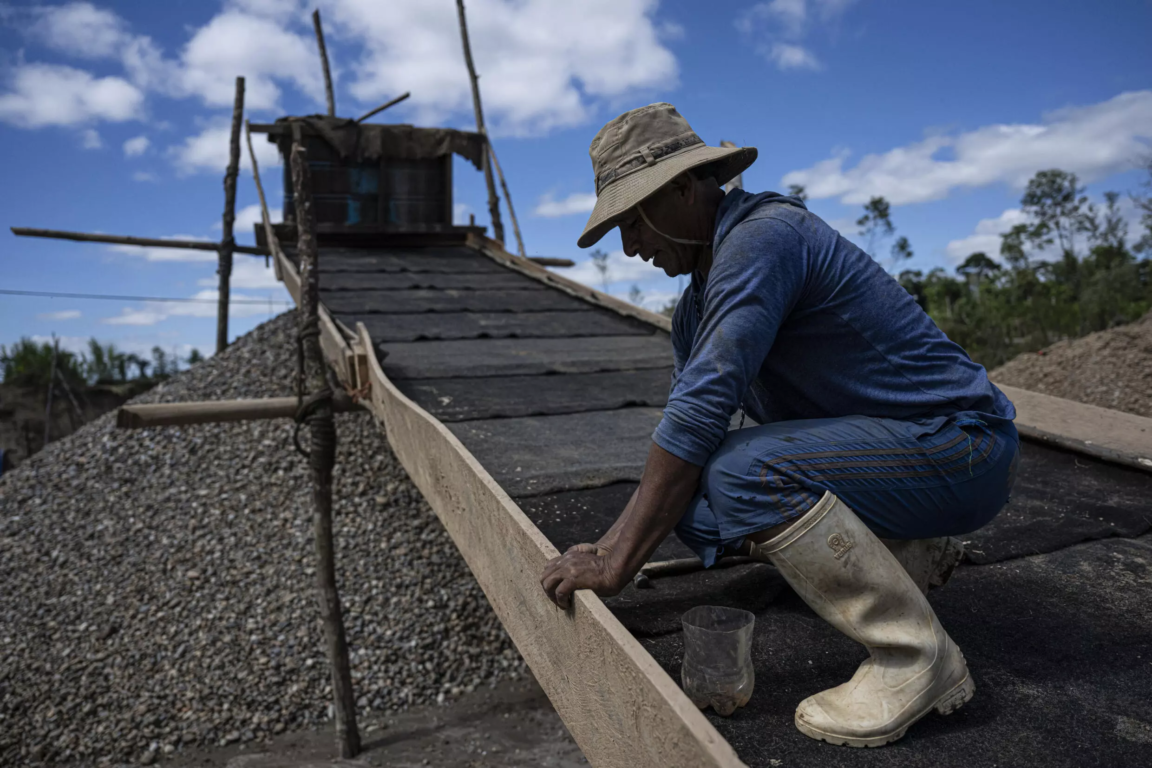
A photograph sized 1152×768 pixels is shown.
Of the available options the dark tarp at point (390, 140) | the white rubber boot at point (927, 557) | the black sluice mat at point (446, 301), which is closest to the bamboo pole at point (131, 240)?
the dark tarp at point (390, 140)

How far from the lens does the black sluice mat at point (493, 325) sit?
18.8 feet

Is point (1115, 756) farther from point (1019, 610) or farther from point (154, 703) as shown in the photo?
point (154, 703)

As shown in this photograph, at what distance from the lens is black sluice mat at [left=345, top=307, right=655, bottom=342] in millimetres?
5719

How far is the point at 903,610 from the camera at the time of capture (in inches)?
63.1

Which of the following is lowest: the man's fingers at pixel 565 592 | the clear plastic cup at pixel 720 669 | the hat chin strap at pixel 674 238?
the clear plastic cup at pixel 720 669

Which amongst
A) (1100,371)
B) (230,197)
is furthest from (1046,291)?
(230,197)

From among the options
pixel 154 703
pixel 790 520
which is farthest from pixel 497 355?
pixel 790 520

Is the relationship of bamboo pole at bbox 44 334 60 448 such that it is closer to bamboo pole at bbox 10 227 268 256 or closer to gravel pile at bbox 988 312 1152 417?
bamboo pole at bbox 10 227 268 256

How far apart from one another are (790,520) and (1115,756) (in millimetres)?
715

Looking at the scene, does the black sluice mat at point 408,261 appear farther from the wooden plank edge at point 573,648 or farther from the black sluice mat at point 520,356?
the wooden plank edge at point 573,648

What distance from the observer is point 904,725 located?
155cm

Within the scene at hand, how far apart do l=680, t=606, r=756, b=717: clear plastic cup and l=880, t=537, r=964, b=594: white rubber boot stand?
0.50 meters

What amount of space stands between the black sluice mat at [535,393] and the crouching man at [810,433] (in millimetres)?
2232

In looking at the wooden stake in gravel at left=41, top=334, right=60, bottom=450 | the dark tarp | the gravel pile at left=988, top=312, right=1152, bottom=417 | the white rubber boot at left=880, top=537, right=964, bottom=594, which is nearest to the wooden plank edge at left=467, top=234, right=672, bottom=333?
the dark tarp
